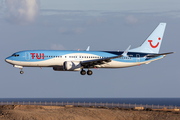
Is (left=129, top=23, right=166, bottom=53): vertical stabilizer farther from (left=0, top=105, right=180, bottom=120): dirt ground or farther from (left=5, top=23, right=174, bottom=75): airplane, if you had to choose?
(left=0, top=105, right=180, bottom=120): dirt ground

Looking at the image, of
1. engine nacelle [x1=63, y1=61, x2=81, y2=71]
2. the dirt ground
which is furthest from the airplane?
the dirt ground

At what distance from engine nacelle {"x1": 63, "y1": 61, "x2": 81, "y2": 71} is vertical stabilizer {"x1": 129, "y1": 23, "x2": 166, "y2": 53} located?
53.5 ft

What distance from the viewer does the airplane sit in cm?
6247

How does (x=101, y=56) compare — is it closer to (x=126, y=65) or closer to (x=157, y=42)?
(x=126, y=65)

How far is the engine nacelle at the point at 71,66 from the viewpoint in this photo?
6268cm

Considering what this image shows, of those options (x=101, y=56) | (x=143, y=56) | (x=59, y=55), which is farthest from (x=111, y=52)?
(x=59, y=55)

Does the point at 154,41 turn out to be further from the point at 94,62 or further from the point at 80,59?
the point at 80,59

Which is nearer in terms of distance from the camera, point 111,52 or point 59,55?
point 59,55

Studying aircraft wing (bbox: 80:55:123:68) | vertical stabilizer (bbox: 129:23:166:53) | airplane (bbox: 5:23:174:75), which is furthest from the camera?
vertical stabilizer (bbox: 129:23:166:53)

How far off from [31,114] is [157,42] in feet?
114

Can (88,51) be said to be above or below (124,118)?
above

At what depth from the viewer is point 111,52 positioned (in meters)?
68.6

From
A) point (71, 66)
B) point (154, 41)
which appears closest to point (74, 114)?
point (71, 66)

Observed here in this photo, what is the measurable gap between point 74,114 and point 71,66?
9448 mm
